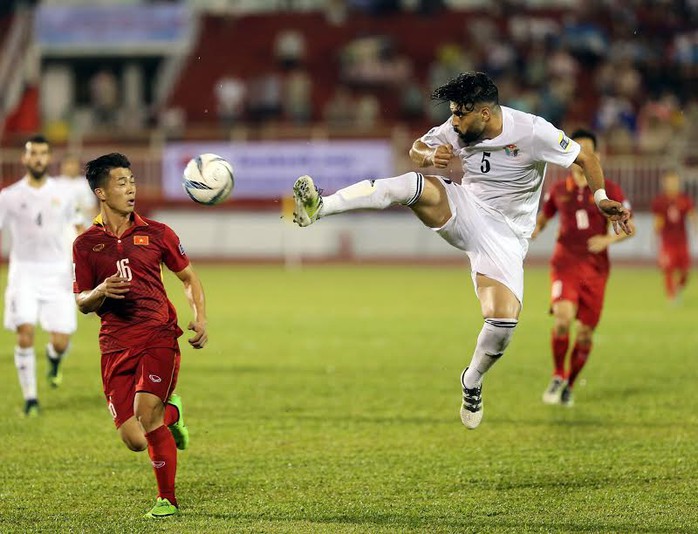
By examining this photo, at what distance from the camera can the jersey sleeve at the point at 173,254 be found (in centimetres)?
750

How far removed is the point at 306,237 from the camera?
101ft

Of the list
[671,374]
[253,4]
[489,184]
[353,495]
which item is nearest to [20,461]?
[353,495]

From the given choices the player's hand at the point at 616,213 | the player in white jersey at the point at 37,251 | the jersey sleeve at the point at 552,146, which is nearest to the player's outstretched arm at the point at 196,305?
the jersey sleeve at the point at 552,146

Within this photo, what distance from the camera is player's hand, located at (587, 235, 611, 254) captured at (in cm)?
1129

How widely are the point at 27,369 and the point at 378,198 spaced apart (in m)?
4.84

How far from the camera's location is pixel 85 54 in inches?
1439

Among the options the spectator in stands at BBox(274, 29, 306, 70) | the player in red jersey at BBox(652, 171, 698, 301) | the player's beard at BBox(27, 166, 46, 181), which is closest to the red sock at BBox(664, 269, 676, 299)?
the player in red jersey at BBox(652, 171, 698, 301)

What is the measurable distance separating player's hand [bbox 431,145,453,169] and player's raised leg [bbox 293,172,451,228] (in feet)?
0.57

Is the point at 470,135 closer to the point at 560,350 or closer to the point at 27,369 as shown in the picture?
the point at 560,350

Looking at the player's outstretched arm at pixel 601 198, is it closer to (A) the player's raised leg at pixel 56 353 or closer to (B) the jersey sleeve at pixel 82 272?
(B) the jersey sleeve at pixel 82 272

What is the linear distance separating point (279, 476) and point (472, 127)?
2593mm

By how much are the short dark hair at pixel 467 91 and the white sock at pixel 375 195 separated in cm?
50

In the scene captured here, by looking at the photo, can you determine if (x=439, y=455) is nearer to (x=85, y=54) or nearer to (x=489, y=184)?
(x=489, y=184)

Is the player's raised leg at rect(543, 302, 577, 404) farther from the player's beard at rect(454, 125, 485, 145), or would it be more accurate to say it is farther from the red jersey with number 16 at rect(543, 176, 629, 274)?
the player's beard at rect(454, 125, 485, 145)
